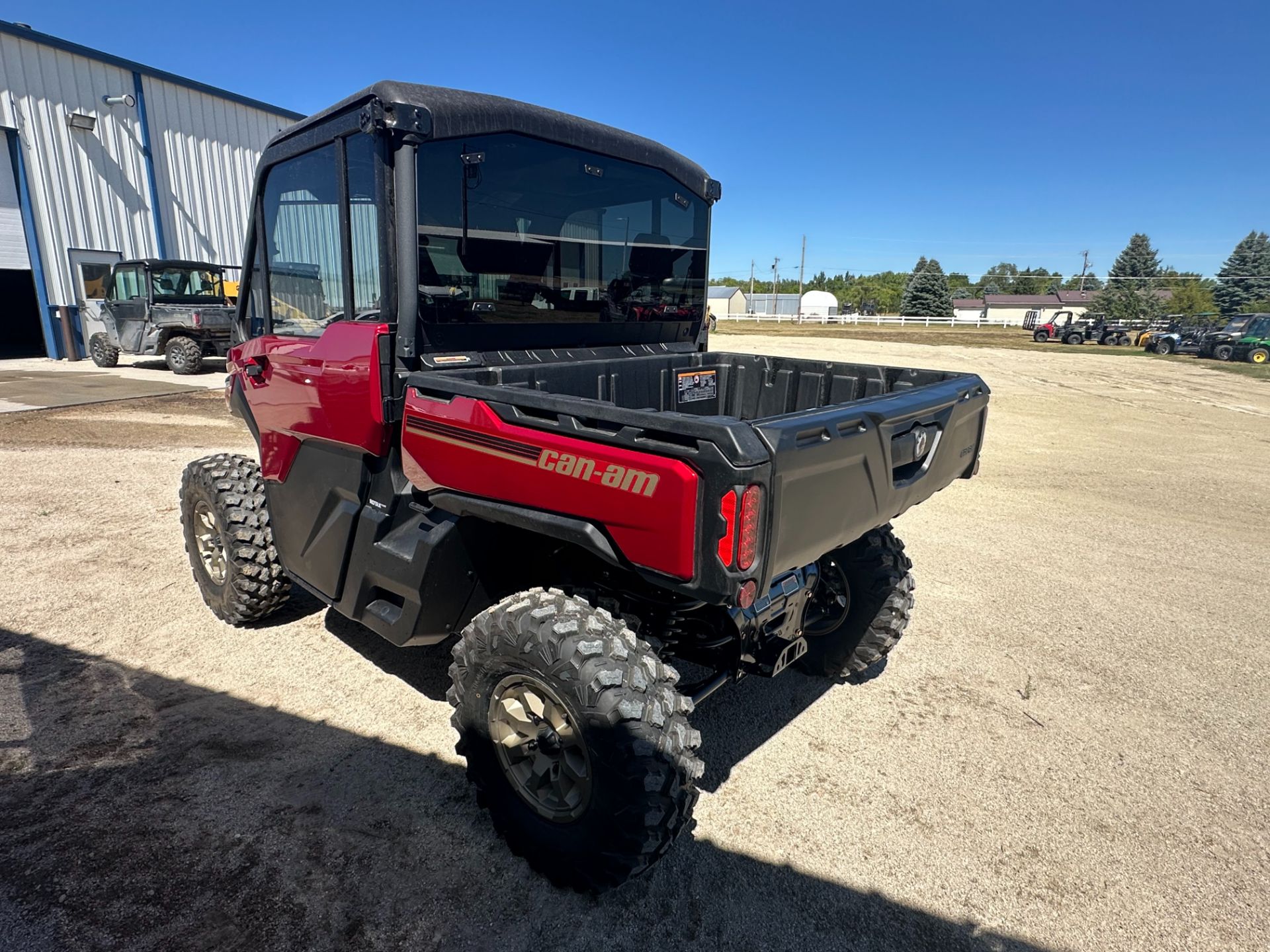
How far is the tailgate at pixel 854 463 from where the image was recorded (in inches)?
76.7

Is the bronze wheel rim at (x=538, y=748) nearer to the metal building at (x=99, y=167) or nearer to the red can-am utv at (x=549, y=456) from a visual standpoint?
the red can-am utv at (x=549, y=456)

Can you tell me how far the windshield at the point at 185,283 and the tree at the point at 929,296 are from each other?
67.7 meters

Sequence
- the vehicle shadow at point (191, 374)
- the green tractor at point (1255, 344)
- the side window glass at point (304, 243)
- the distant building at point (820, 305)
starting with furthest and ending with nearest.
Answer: the distant building at point (820, 305)
the green tractor at point (1255, 344)
the vehicle shadow at point (191, 374)
the side window glass at point (304, 243)

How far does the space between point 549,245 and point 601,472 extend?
1.46 m

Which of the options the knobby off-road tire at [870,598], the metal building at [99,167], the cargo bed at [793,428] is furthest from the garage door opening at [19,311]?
the knobby off-road tire at [870,598]

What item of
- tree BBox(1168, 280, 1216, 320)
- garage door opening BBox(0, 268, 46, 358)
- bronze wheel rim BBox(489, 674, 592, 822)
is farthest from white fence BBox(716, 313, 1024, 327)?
bronze wheel rim BBox(489, 674, 592, 822)

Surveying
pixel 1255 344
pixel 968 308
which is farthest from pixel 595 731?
pixel 968 308

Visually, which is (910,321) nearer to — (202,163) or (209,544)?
(202,163)

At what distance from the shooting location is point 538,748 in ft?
7.91

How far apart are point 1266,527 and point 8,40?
72.7ft

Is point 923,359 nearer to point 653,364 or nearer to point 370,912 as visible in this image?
point 653,364

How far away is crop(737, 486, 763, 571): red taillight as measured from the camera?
1.84 m

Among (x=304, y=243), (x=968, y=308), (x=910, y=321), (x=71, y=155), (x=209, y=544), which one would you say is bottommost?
(x=910, y=321)

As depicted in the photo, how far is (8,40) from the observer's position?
14898mm
